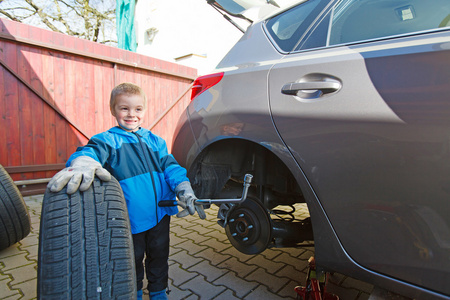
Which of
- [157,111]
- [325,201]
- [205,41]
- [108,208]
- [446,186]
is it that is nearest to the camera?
[446,186]

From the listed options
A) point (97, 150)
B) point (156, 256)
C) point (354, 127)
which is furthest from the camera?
point (156, 256)

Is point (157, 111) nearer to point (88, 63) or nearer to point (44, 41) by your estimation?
point (88, 63)

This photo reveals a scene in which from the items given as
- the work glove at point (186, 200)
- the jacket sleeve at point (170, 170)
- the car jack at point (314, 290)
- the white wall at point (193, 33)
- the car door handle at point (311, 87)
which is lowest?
the car jack at point (314, 290)

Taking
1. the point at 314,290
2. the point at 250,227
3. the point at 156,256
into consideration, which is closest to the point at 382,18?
the point at 250,227

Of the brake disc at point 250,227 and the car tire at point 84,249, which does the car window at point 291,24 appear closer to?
the brake disc at point 250,227

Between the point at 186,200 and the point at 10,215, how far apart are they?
1619 mm

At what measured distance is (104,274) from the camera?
0.98 m

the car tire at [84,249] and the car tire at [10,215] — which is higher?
the car tire at [84,249]

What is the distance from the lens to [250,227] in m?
1.60

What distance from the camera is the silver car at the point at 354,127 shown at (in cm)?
95

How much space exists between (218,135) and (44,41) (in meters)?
3.99

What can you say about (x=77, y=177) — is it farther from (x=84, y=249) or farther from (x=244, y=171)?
(x=244, y=171)

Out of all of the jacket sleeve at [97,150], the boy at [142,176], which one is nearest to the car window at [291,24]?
the boy at [142,176]

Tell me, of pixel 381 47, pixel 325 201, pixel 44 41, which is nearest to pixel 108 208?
pixel 325 201
